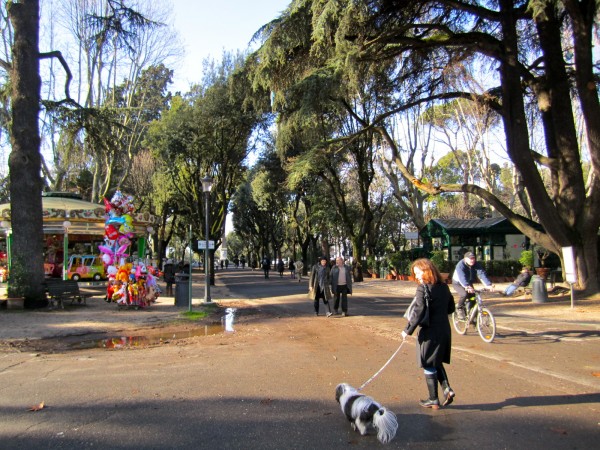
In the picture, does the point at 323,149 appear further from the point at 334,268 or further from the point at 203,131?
the point at 203,131

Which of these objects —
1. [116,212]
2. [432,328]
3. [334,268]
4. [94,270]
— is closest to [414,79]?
[334,268]

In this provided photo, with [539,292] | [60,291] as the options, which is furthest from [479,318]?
[60,291]

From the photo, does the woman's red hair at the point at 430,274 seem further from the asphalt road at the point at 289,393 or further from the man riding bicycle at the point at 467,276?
the man riding bicycle at the point at 467,276

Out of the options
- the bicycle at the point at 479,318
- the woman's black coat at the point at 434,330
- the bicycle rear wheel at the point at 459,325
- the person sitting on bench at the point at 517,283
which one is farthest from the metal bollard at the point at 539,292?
the woman's black coat at the point at 434,330

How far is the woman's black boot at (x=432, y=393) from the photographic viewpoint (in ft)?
16.5

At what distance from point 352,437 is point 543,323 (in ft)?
27.9

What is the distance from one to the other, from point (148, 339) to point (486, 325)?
700 cm

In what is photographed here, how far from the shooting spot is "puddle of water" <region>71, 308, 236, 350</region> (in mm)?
9781

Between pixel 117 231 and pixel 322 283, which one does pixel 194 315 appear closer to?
pixel 322 283

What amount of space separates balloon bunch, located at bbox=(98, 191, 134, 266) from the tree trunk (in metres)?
2.39

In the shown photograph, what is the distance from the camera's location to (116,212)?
57.8ft

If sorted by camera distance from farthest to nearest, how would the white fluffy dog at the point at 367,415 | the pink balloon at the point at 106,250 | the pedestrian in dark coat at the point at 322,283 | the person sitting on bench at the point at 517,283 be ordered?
the pink balloon at the point at 106,250, the person sitting on bench at the point at 517,283, the pedestrian in dark coat at the point at 322,283, the white fluffy dog at the point at 367,415

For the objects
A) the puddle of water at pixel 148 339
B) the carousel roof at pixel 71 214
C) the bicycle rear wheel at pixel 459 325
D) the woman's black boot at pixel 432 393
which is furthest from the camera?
the carousel roof at pixel 71 214

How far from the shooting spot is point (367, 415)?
4.29m
